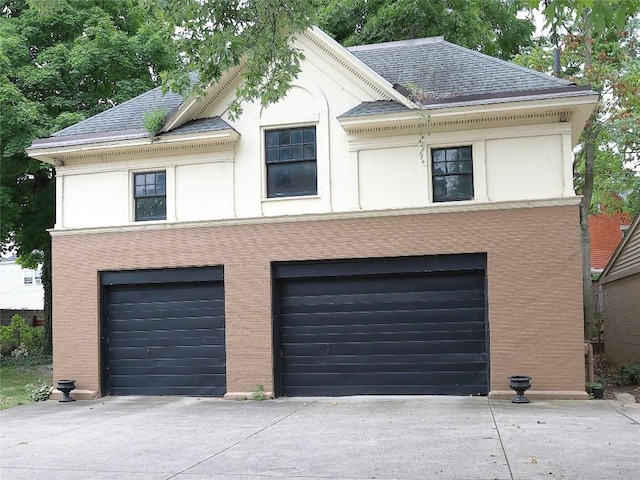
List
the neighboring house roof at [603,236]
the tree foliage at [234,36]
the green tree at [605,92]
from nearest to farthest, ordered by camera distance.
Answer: the tree foliage at [234,36] → the green tree at [605,92] → the neighboring house roof at [603,236]

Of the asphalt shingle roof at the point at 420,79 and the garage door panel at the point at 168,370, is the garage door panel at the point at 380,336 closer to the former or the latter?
the garage door panel at the point at 168,370

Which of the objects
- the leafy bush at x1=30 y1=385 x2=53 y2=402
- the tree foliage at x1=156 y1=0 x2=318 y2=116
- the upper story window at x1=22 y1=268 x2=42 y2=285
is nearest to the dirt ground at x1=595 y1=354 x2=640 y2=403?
the tree foliage at x1=156 y1=0 x2=318 y2=116

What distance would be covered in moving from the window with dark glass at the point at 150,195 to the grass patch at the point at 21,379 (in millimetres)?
4884

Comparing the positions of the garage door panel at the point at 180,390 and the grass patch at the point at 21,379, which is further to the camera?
the grass patch at the point at 21,379

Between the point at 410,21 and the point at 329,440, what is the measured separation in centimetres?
1776

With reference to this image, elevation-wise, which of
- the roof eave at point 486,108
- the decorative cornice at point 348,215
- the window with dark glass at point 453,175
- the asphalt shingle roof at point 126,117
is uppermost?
the asphalt shingle roof at point 126,117

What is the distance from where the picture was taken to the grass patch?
1640 cm

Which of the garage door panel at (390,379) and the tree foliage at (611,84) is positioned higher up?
the tree foliage at (611,84)

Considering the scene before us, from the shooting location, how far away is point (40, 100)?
21.7 m

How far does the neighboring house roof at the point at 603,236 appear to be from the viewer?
38.6 meters

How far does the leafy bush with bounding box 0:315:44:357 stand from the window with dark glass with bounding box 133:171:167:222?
10.6 metres

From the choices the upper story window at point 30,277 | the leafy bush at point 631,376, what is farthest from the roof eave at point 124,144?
the upper story window at point 30,277

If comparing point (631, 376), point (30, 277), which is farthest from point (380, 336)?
point (30, 277)

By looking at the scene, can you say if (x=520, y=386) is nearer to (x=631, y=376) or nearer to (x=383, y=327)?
(x=383, y=327)
